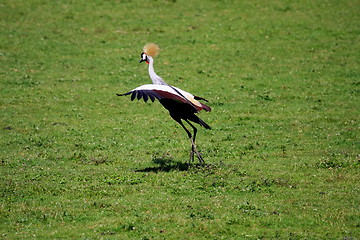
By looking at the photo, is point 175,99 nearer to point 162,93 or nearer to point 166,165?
point 162,93

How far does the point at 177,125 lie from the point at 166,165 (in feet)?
17.0

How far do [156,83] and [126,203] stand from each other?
5.26 m

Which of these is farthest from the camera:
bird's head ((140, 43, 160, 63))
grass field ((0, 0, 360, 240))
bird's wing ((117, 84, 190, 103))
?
bird's head ((140, 43, 160, 63))

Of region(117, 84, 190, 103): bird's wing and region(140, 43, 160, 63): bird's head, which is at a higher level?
region(140, 43, 160, 63): bird's head

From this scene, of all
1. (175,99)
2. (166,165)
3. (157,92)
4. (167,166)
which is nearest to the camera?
(157,92)

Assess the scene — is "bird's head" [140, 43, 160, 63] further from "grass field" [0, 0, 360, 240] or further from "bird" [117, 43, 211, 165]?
"grass field" [0, 0, 360, 240]

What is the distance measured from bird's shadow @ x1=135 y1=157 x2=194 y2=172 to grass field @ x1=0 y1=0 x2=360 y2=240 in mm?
67

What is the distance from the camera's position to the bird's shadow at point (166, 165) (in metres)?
16.0

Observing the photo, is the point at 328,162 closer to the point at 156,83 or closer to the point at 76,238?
the point at 156,83

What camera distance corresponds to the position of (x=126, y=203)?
13062 mm

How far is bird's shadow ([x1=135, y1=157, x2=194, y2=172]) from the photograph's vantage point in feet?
52.5

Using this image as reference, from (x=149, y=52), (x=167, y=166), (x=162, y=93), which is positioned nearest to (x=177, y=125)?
(x=149, y=52)

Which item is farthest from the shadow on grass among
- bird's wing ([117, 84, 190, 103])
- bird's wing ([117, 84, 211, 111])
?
bird's wing ([117, 84, 190, 103])

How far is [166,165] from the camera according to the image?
16.5 m
